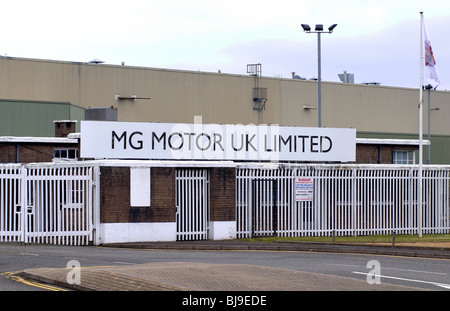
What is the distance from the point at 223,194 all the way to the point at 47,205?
590 centimetres

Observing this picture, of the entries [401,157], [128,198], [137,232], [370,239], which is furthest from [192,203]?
[401,157]

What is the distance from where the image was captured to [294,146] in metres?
32.4

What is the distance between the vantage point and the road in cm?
1612

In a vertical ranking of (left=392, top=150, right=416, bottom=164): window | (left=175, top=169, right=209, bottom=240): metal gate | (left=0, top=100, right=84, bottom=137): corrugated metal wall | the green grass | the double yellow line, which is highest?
(left=0, top=100, right=84, bottom=137): corrugated metal wall

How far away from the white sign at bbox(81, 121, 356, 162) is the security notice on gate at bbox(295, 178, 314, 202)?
132 inches

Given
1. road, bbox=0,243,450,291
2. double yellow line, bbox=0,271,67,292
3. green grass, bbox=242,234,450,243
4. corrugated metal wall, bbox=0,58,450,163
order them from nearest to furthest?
double yellow line, bbox=0,271,67,292 → road, bbox=0,243,450,291 → green grass, bbox=242,234,450,243 → corrugated metal wall, bbox=0,58,450,163

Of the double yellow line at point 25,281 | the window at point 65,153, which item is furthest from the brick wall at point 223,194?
the window at point 65,153

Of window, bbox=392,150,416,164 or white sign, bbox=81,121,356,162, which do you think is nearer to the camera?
white sign, bbox=81,121,356,162

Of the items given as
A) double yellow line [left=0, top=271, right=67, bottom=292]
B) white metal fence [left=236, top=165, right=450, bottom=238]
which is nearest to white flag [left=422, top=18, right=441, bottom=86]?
white metal fence [left=236, top=165, right=450, bottom=238]

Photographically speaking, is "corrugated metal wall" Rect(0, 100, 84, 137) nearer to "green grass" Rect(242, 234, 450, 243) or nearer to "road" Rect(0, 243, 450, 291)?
"green grass" Rect(242, 234, 450, 243)

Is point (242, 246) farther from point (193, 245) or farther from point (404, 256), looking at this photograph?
point (404, 256)

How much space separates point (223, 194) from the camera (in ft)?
89.7
